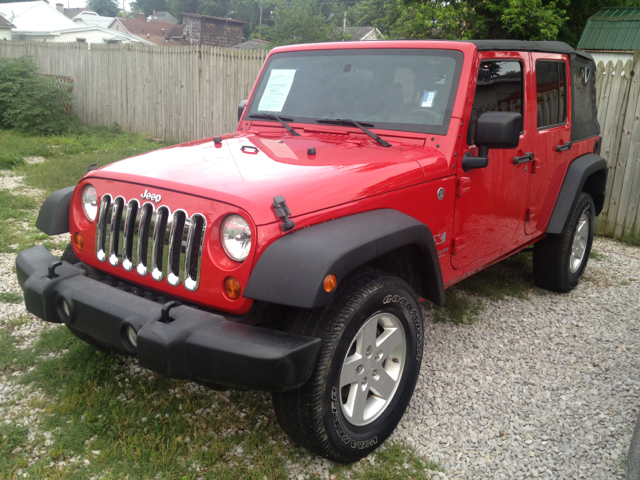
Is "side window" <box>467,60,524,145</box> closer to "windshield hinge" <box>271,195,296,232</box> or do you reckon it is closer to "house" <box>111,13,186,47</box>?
"windshield hinge" <box>271,195,296,232</box>

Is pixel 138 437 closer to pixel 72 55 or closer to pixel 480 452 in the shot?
pixel 480 452

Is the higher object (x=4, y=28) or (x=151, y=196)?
(x=4, y=28)

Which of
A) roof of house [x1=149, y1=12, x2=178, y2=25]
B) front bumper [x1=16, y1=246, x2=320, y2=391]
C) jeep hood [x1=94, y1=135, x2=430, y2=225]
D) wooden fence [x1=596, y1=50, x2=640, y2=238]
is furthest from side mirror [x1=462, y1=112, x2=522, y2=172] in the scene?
roof of house [x1=149, y1=12, x2=178, y2=25]

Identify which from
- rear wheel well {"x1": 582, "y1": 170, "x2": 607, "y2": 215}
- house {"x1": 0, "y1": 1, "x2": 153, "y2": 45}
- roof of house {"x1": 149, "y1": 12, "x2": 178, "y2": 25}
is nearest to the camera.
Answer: rear wheel well {"x1": 582, "y1": 170, "x2": 607, "y2": 215}

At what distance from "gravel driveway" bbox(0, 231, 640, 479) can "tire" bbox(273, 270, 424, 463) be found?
26 cm

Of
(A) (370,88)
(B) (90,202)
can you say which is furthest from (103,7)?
(B) (90,202)

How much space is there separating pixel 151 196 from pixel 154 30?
221 ft

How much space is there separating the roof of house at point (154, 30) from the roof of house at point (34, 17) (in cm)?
2036

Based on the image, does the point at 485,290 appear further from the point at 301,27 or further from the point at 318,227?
the point at 301,27

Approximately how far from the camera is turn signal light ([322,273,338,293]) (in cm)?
215

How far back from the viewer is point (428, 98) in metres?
3.32

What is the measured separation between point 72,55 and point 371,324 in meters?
14.8

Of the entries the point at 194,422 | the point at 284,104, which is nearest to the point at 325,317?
the point at 194,422

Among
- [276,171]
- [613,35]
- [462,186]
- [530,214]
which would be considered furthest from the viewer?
[613,35]
